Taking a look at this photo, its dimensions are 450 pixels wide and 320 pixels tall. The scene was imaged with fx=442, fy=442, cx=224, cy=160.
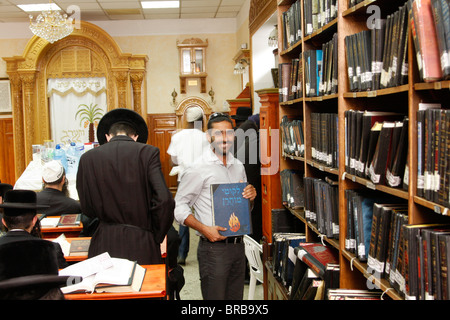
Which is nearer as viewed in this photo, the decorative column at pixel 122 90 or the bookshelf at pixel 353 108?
the bookshelf at pixel 353 108

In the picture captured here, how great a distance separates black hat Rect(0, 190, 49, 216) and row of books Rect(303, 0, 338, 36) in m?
1.88

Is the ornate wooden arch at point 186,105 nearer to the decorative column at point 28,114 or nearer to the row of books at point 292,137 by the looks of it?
the decorative column at point 28,114

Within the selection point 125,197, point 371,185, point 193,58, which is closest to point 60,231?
point 125,197

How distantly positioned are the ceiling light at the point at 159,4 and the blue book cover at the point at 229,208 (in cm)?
598

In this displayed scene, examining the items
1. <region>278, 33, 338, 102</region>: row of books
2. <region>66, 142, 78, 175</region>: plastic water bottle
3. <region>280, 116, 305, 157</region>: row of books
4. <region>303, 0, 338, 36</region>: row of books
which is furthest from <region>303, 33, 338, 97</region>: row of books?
<region>66, 142, 78, 175</region>: plastic water bottle

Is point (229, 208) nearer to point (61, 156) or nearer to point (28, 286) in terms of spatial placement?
point (28, 286)

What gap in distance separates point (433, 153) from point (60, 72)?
8725 millimetres

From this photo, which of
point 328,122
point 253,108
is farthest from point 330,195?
point 253,108

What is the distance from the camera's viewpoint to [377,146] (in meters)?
1.85

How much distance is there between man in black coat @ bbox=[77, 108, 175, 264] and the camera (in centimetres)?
284

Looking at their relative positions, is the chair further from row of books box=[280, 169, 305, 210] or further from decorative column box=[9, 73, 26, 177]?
→ decorative column box=[9, 73, 26, 177]

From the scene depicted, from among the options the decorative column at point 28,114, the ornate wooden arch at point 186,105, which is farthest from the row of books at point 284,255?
the decorative column at point 28,114

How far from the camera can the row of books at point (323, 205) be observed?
246cm
